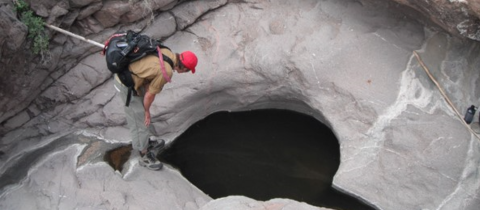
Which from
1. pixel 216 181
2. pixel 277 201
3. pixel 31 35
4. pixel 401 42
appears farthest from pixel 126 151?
pixel 401 42

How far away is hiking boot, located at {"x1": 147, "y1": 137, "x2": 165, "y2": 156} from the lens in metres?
5.14

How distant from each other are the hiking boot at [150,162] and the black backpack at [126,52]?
1.15 metres

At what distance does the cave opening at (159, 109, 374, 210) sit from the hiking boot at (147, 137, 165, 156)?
12 cm

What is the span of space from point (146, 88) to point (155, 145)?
1062 millimetres

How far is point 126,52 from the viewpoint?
3906 mm

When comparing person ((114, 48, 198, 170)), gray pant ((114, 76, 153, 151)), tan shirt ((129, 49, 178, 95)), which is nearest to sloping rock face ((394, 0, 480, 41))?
person ((114, 48, 198, 170))

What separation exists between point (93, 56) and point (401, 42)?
12.0 ft

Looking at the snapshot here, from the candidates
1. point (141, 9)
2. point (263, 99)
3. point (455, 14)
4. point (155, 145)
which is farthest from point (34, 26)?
point (455, 14)

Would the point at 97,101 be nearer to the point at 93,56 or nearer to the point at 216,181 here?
the point at 93,56

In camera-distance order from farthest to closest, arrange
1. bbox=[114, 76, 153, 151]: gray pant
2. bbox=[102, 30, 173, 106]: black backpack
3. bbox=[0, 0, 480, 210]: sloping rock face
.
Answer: bbox=[0, 0, 480, 210]: sloping rock face → bbox=[114, 76, 153, 151]: gray pant → bbox=[102, 30, 173, 106]: black backpack

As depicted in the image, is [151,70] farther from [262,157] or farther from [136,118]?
[262,157]

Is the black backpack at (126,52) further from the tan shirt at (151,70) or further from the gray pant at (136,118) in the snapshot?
the gray pant at (136,118)

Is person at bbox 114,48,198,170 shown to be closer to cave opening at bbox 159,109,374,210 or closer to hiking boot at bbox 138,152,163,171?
hiking boot at bbox 138,152,163,171

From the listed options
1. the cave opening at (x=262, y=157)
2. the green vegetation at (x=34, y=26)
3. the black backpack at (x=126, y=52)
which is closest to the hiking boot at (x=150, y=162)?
the cave opening at (x=262, y=157)
